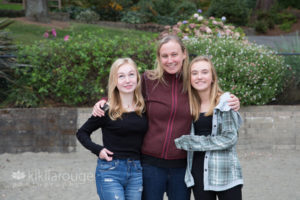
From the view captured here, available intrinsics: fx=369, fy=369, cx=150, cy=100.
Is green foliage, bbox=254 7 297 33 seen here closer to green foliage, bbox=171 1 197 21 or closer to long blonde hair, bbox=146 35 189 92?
green foliage, bbox=171 1 197 21

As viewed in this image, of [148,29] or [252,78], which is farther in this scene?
[148,29]

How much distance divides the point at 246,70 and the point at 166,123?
132 inches

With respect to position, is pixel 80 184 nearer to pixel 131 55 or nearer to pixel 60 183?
pixel 60 183

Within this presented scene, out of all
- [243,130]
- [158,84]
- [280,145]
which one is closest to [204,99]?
[158,84]

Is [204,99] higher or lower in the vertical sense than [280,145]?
higher

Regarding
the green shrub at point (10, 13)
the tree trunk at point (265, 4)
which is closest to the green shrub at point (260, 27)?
the tree trunk at point (265, 4)

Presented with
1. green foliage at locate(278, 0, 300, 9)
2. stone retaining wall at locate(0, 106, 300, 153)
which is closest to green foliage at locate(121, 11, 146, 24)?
stone retaining wall at locate(0, 106, 300, 153)

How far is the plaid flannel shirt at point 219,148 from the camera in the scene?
9.07ft

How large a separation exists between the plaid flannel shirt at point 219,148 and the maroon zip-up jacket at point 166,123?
0.11 m

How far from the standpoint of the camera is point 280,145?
6.00 meters

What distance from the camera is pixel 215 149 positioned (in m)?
2.78

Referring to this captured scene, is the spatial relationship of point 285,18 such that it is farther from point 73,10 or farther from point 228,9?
point 73,10

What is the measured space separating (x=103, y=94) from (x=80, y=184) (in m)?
1.85

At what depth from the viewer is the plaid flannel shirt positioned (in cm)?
277
